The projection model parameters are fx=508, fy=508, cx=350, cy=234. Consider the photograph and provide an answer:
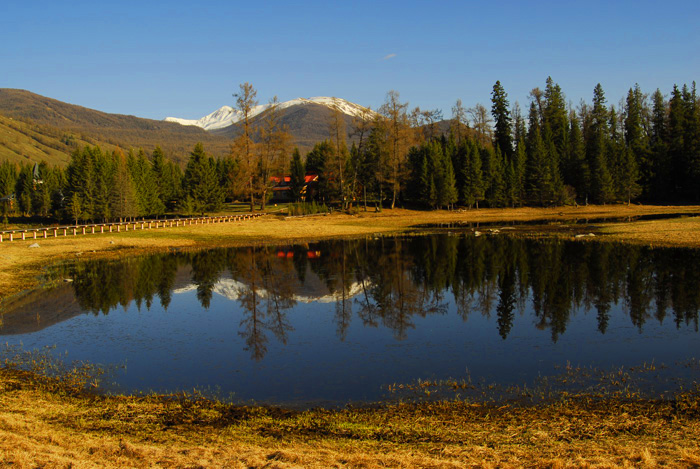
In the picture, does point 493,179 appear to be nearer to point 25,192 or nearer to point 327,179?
point 327,179

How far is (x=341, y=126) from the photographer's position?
79938 millimetres

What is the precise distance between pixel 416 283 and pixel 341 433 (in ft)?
58.9

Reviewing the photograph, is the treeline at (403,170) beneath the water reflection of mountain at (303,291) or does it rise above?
above

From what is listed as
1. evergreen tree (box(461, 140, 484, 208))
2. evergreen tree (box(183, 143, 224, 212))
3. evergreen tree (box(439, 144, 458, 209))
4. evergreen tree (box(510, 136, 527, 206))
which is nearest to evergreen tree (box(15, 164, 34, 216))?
evergreen tree (box(183, 143, 224, 212))

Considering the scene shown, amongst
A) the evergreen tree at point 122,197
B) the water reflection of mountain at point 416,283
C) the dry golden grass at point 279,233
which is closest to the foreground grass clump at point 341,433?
the water reflection of mountain at point 416,283

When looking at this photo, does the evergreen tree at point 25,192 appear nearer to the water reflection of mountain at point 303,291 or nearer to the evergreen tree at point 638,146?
the water reflection of mountain at point 303,291

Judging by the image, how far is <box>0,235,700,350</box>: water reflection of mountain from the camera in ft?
65.7

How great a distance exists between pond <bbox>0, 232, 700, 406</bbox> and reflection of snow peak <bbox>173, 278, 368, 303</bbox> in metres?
0.11

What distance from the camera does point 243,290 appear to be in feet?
87.5

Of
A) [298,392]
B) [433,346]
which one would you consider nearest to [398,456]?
[298,392]

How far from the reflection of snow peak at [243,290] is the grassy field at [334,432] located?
12269 mm

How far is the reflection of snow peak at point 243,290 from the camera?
2430 cm

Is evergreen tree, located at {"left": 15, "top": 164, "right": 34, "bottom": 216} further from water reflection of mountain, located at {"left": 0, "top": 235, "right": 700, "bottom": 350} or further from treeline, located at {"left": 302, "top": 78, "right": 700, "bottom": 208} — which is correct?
water reflection of mountain, located at {"left": 0, "top": 235, "right": 700, "bottom": 350}

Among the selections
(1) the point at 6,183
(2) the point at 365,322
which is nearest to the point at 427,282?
(2) the point at 365,322
